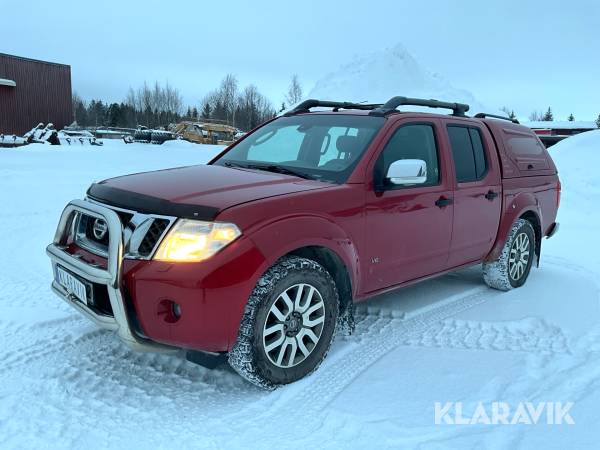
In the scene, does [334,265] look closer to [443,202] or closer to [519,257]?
[443,202]

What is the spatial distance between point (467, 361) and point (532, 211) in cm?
248

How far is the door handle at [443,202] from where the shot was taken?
407 centimetres

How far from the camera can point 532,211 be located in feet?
17.5

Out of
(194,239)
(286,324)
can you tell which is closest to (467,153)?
(286,324)

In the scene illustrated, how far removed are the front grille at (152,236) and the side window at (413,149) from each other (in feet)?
5.08

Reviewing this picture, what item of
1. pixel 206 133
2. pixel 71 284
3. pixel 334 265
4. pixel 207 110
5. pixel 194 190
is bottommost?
pixel 71 284

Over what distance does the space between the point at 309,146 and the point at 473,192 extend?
5.00 feet

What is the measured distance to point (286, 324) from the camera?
3066 millimetres

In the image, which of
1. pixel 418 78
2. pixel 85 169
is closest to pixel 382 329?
pixel 85 169

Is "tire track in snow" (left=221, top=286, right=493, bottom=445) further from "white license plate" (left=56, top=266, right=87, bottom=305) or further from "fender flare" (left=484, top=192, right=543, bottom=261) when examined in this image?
"white license plate" (left=56, top=266, right=87, bottom=305)

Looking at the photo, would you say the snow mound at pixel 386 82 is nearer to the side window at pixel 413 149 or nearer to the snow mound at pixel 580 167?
the snow mound at pixel 580 167

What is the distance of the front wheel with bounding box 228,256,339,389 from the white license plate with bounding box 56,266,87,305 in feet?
3.13

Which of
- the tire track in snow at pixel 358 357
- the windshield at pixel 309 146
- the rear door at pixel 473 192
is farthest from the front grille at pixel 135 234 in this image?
the rear door at pixel 473 192

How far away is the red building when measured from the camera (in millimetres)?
31502
